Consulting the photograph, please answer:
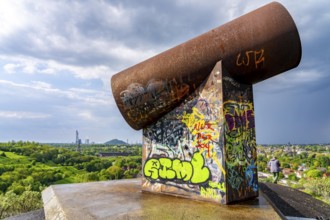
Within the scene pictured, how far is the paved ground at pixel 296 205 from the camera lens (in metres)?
8.52

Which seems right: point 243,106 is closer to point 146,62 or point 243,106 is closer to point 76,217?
point 146,62

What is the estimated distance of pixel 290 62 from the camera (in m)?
5.65

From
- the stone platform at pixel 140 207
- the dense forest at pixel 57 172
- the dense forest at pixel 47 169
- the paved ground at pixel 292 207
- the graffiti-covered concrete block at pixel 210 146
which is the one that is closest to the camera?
the stone platform at pixel 140 207

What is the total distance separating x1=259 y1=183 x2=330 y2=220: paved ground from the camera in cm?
852

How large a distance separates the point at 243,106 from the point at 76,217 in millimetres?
3949

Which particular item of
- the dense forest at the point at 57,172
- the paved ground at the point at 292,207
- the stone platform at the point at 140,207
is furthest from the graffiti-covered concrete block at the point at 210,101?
the dense forest at the point at 57,172

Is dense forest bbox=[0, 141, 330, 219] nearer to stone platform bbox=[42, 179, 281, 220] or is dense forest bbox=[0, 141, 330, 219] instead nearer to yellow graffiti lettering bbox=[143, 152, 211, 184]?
stone platform bbox=[42, 179, 281, 220]

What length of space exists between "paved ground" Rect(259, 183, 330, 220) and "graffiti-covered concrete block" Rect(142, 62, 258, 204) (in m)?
3.11

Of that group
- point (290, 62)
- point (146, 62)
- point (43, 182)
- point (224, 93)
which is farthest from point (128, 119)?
point (43, 182)

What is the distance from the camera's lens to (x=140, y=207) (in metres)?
5.13

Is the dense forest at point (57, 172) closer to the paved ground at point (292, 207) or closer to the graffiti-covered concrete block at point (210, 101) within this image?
the paved ground at point (292, 207)

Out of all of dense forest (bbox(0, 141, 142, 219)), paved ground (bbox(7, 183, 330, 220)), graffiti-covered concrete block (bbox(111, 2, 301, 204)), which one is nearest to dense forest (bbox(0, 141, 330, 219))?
dense forest (bbox(0, 141, 142, 219))

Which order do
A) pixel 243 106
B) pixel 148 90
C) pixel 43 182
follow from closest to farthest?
pixel 243 106, pixel 148 90, pixel 43 182

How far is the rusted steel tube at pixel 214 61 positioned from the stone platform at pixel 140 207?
1.99 metres
